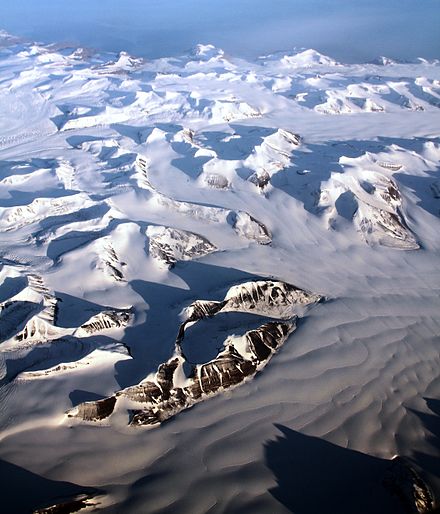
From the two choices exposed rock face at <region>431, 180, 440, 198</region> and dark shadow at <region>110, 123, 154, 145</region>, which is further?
dark shadow at <region>110, 123, 154, 145</region>

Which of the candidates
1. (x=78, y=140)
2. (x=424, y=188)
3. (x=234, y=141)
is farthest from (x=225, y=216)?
(x=78, y=140)

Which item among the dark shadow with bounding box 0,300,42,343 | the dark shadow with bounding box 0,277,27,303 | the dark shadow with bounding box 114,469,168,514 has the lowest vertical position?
the dark shadow with bounding box 114,469,168,514

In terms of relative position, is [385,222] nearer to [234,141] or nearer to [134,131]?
[234,141]

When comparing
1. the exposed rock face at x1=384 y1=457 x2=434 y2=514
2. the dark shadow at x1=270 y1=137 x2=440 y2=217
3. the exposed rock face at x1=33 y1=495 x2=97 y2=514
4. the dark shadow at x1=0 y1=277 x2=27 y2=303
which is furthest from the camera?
the dark shadow at x1=270 y1=137 x2=440 y2=217

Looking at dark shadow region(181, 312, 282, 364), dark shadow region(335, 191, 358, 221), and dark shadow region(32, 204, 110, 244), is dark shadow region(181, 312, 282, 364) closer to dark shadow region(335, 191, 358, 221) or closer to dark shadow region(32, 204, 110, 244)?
dark shadow region(32, 204, 110, 244)

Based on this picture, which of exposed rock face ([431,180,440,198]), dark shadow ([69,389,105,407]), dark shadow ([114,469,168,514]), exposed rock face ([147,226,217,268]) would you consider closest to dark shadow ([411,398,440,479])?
dark shadow ([114,469,168,514])

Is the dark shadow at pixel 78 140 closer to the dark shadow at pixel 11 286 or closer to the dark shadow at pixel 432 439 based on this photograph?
the dark shadow at pixel 11 286

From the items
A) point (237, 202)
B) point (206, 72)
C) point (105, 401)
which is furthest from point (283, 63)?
point (105, 401)
